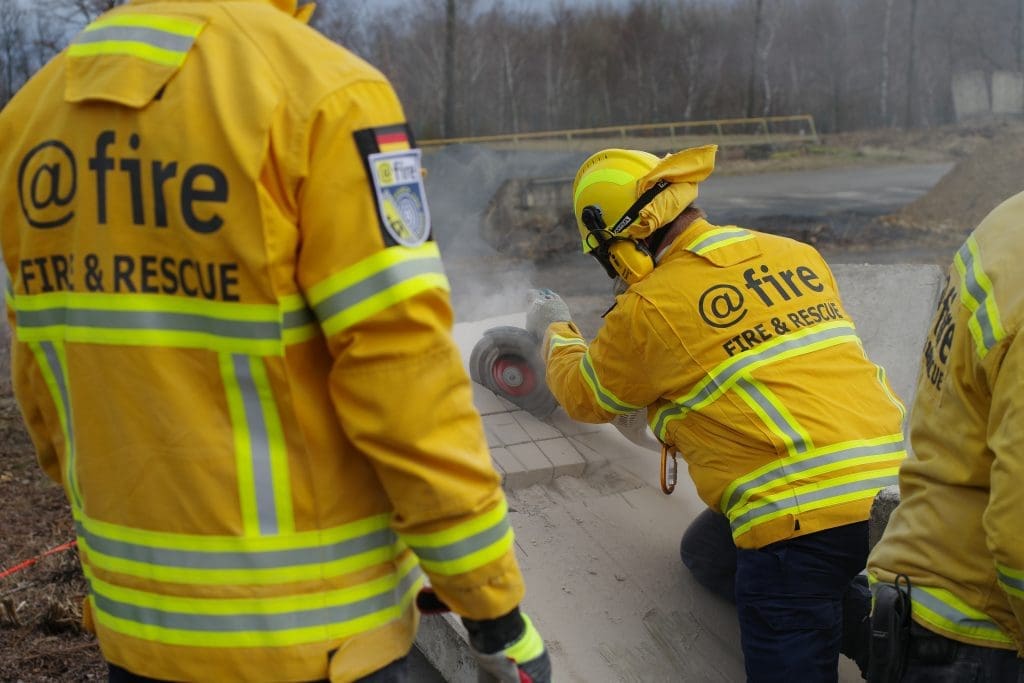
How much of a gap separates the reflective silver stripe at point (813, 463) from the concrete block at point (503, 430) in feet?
4.69

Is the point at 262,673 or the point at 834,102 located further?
the point at 834,102

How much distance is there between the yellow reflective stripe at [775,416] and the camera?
2.58 m

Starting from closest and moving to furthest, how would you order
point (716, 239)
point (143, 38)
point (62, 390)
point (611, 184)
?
point (143, 38), point (62, 390), point (716, 239), point (611, 184)

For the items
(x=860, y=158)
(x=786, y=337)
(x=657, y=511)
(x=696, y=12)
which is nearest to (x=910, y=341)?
(x=657, y=511)

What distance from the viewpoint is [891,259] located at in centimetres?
1117

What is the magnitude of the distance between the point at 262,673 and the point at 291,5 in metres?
1.05

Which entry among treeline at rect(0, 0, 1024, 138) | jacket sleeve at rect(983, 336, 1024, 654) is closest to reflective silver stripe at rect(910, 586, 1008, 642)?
jacket sleeve at rect(983, 336, 1024, 654)

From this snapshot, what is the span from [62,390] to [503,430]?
262 cm

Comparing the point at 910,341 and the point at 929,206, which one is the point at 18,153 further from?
the point at 929,206

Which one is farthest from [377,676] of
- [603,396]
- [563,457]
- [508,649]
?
[563,457]

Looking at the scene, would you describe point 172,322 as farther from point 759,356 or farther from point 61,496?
point 61,496

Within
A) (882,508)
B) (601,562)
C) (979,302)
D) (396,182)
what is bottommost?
(601,562)

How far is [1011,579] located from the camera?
158cm

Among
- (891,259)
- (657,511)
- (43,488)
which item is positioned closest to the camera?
(657,511)
